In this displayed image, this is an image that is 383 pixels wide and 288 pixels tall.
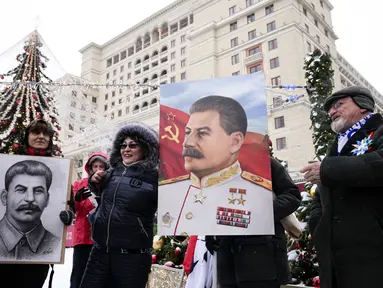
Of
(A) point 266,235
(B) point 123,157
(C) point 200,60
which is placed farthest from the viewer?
(C) point 200,60

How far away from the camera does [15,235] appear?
8.70ft

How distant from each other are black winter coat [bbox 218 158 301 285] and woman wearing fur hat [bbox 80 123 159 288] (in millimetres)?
638

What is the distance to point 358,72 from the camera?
43531 millimetres

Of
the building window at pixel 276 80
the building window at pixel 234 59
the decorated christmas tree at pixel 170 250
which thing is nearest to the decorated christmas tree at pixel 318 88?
the decorated christmas tree at pixel 170 250

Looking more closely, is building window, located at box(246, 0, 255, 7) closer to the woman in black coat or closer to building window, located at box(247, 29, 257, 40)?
building window, located at box(247, 29, 257, 40)

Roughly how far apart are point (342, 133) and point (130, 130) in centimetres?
168

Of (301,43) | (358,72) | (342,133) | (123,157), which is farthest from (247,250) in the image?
(358,72)

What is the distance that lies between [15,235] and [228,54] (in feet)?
109

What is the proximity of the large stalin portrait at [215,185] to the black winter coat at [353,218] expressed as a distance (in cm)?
39

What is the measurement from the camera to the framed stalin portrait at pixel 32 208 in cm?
262

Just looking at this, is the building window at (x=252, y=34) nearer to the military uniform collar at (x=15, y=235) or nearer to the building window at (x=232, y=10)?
the building window at (x=232, y=10)

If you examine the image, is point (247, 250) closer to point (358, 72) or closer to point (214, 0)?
point (214, 0)

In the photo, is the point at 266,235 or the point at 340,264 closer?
the point at 340,264

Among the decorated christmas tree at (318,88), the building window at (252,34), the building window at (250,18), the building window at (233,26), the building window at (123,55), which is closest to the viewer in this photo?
the decorated christmas tree at (318,88)
